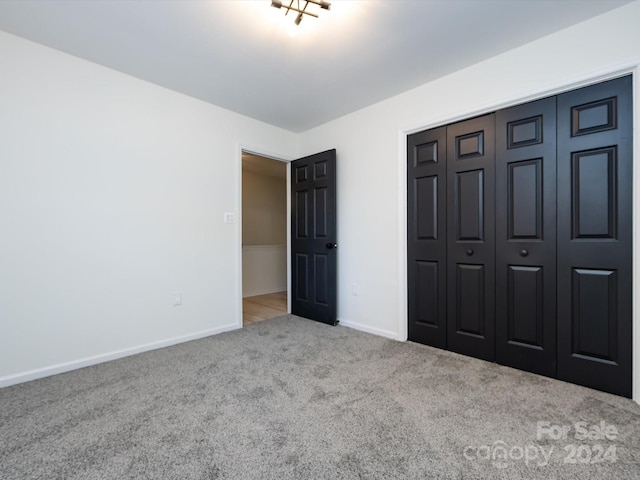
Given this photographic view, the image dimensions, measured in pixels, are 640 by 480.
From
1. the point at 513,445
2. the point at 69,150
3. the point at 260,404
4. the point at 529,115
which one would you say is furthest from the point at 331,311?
the point at 69,150

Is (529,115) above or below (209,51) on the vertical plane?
below

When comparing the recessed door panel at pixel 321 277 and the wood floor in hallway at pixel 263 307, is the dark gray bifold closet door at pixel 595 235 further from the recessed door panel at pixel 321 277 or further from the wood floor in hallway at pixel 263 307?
the wood floor in hallway at pixel 263 307

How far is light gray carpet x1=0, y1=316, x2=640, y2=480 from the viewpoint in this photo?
1.28 meters

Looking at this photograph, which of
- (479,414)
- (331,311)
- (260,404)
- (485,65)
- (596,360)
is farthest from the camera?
(331,311)

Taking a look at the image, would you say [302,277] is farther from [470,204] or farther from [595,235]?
[595,235]

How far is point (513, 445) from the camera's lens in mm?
1406

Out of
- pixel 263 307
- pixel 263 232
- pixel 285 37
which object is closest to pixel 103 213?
pixel 285 37

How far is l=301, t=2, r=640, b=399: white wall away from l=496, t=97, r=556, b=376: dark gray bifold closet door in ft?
0.71

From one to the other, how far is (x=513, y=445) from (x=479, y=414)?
0.25 metres

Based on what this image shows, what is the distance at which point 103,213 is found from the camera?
242 centimetres

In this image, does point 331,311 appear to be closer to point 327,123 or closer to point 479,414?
point 479,414

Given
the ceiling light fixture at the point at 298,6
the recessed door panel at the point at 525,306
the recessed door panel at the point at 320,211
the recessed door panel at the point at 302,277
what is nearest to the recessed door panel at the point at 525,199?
the recessed door panel at the point at 525,306

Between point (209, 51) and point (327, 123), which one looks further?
point (327, 123)

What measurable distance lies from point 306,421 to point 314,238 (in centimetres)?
222
